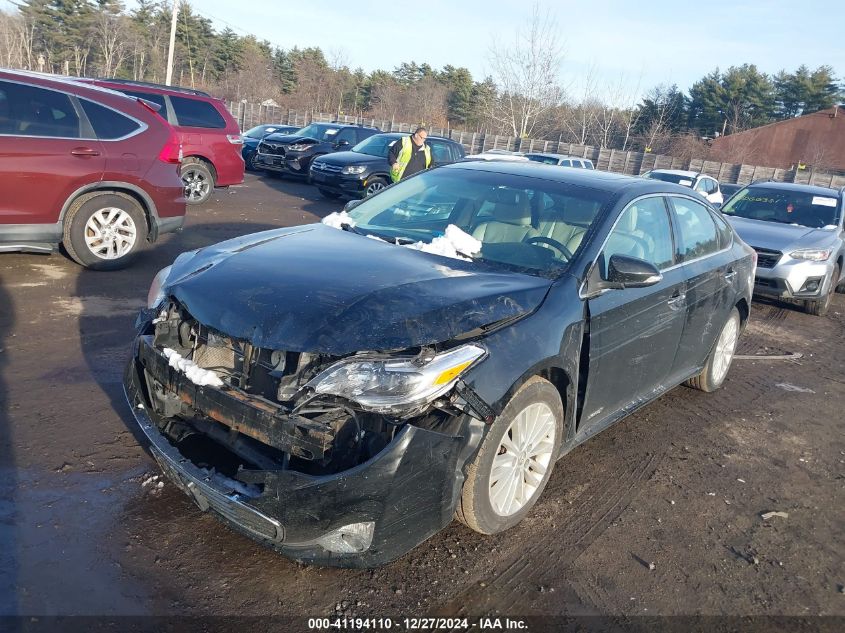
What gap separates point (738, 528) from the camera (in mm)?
3691

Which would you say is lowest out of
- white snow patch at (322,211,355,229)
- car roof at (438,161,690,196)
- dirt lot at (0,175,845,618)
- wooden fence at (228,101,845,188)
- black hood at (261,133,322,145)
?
dirt lot at (0,175,845,618)

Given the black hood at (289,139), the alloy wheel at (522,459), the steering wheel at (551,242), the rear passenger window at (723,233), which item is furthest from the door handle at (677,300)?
the black hood at (289,139)

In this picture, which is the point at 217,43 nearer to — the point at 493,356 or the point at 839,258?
the point at 839,258

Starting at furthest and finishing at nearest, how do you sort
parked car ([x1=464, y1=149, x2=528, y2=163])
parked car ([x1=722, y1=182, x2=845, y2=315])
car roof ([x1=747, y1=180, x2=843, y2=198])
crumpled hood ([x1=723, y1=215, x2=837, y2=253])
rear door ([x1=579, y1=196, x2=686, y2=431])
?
car roof ([x1=747, y1=180, x2=843, y2=198])
crumpled hood ([x1=723, y1=215, x2=837, y2=253])
parked car ([x1=722, y1=182, x2=845, y2=315])
parked car ([x1=464, y1=149, x2=528, y2=163])
rear door ([x1=579, y1=196, x2=686, y2=431])

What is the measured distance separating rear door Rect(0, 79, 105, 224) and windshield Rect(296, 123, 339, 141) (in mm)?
12161

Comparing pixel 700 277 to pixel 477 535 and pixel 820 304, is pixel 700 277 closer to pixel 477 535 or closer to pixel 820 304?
pixel 477 535

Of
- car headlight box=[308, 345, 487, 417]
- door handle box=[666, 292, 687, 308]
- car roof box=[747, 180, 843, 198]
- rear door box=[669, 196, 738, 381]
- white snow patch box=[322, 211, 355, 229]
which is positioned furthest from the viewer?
car roof box=[747, 180, 843, 198]

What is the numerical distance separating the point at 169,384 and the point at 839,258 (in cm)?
977

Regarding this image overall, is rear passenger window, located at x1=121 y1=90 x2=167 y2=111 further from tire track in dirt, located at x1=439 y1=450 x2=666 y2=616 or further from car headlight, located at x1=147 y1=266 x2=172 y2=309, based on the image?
tire track in dirt, located at x1=439 y1=450 x2=666 y2=616

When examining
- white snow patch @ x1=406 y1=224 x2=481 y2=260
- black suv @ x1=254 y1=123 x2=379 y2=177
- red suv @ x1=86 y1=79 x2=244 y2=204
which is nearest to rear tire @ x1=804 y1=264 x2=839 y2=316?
white snow patch @ x1=406 y1=224 x2=481 y2=260

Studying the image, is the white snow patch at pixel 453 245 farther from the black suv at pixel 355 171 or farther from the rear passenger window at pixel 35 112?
the black suv at pixel 355 171

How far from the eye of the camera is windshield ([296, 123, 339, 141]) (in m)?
18.7

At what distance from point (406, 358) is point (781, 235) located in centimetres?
835

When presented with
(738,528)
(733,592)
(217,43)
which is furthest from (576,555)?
(217,43)
